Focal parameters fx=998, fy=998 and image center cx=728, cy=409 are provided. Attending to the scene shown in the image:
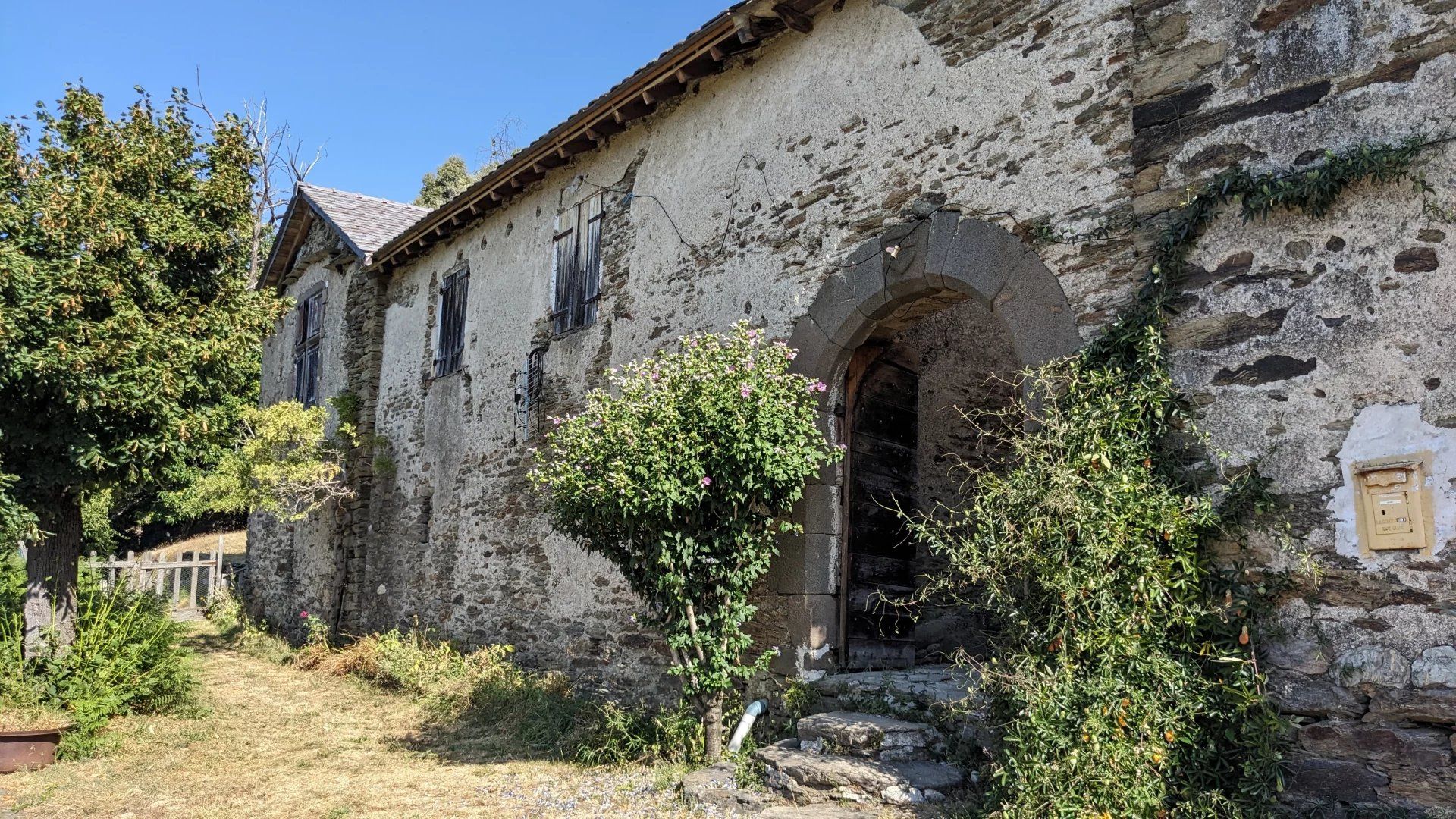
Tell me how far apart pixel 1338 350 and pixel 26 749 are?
7.67m

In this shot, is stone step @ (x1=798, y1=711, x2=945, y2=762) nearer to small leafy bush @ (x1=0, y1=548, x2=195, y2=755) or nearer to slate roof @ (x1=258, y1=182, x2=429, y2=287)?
A: small leafy bush @ (x1=0, y1=548, x2=195, y2=755)

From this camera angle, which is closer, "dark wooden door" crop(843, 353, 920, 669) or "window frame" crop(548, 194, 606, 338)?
"dark wooden door" crop(843, 353, 920, 669)

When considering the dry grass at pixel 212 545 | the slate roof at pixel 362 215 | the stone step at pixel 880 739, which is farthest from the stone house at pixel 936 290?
the dry grass at pixel 212 545

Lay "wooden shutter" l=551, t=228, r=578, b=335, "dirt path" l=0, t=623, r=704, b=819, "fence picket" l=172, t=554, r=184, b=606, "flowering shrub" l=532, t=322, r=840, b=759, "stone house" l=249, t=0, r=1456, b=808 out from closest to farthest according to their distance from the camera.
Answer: "stone house" l=249, t=0, r=1456, b=808
"dirt path" l=0, t=623, r=704, b=819
"flowering shrub" l=532, t=322, r=840, b=759
"wooden shutter" l=551, t=228, r=578, b=335
"fence picket" l=172, t=554, r=184, b=606

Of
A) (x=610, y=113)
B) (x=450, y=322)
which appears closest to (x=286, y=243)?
(x=450, y=322)

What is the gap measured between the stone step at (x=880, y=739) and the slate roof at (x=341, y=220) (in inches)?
366

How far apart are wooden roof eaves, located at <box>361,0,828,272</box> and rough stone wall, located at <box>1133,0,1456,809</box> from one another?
119 inches

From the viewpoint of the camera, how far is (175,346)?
712 centimetres

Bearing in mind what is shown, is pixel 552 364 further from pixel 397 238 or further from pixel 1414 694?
pixel 1414 694

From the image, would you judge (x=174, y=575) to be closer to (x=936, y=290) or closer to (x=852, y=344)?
(x=852, y=344)

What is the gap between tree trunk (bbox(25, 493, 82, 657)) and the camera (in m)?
7.21

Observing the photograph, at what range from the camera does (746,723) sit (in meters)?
5.92

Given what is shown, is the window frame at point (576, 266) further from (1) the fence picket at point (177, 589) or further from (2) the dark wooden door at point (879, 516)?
(1) the fence picket at point (177, 589)

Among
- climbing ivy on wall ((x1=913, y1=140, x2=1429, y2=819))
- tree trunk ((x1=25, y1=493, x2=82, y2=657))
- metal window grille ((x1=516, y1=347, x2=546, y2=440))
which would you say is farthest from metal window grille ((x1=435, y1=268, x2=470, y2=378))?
climbing ivy on wall ((x1=913, y1=140, x2=1429, y2=819))
